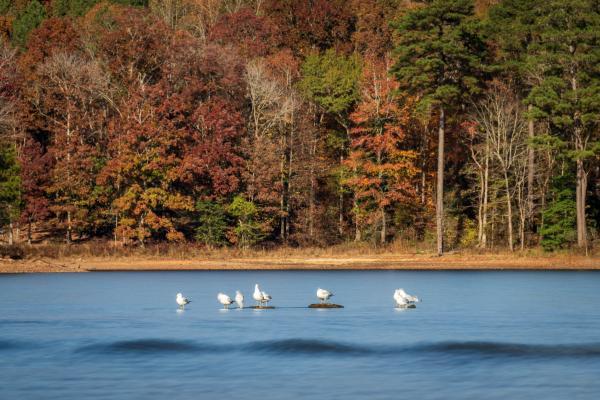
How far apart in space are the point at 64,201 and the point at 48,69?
36.8ft

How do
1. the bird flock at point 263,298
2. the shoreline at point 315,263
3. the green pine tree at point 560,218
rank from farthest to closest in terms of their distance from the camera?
the green pine tree at point 560,218, the shoreline at point 315,263, the bird flock at point 263,298

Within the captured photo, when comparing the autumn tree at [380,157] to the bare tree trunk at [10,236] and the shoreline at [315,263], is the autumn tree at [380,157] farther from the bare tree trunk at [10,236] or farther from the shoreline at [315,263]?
the bare tree trunk at [10,236]

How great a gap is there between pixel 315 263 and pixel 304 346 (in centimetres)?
4320

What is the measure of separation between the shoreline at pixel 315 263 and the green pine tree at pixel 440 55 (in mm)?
3249

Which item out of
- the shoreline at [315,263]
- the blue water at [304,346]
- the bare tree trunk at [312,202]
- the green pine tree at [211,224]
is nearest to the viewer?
the blue water at [304,346]

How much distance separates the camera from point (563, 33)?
246 ft

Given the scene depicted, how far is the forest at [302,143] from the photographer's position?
268ft

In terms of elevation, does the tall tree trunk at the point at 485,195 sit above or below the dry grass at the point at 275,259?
above

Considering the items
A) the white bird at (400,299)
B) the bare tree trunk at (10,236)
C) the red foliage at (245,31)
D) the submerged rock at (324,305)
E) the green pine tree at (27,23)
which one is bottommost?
the submerged rock at (324,305)

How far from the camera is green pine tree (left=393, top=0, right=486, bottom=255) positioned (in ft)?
263

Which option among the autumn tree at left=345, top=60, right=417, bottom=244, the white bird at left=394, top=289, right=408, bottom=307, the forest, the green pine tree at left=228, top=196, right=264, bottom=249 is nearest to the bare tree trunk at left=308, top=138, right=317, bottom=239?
the forest

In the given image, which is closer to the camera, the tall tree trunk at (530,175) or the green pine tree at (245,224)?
the tall tree trunk at (530,175)

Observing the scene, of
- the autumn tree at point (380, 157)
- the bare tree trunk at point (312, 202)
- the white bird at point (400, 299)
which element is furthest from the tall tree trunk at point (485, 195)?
the white bird at point (400, 299)

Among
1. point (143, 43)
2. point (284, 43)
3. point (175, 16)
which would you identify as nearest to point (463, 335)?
point (143, 43)
